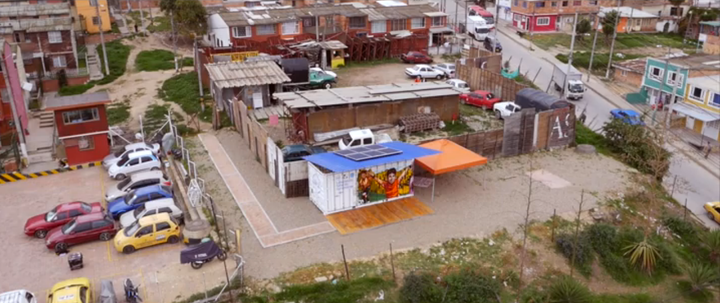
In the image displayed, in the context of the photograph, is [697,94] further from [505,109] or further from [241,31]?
[241,31]

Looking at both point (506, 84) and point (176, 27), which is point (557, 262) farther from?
point (176, 27)

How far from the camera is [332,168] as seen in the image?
2197 centimetres

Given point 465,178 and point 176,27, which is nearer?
point 465,178

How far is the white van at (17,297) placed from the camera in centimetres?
1683

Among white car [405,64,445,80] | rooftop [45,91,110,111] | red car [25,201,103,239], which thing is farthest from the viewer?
white car [405,64,445,80]

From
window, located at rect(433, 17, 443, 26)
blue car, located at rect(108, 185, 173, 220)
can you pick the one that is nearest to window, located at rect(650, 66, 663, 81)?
window, located at rect(433, 17, 443, 26)

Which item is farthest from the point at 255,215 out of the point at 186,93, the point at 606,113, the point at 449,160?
the point at 606,113

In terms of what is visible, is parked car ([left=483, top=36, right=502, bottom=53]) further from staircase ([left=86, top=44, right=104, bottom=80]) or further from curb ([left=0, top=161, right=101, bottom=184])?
curb ([left=0, top=161, right=101, bottom=184])

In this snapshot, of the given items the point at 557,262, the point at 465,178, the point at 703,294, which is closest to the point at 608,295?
the point at 557,262

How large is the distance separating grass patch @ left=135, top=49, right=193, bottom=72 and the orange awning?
29909 millimetres

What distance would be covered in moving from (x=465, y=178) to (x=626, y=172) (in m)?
8.26

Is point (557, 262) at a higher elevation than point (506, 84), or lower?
lower

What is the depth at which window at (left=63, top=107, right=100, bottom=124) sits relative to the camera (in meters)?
28.4

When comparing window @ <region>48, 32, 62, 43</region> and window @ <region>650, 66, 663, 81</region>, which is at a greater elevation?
window @ <region>48, 32, 62, 43</region>
